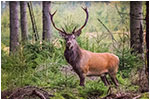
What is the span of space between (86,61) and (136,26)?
48.0 inches

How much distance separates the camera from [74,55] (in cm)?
490

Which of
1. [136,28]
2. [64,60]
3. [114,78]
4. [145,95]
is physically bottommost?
[145,95]

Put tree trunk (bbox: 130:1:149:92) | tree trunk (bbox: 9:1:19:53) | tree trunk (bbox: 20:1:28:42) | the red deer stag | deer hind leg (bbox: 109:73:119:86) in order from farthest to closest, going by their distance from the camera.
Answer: tree trunk (bbox: 20:1:28:42) < tree trunk (bbox: 9:1:19:53) < tree trunk (bbox: 130:1:149:92) < deer hind leg (bbox: 109:73:119:86) < the red deer stag

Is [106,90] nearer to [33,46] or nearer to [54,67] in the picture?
[54,67]

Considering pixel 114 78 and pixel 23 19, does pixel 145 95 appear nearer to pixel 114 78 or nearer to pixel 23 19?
pixel 114 78

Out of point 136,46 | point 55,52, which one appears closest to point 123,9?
point 136,46

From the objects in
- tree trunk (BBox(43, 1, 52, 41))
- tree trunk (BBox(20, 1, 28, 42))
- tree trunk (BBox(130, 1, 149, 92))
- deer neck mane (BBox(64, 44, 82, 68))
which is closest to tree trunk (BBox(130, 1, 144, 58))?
tree trunk (BBox(130, 1, 149, 92))

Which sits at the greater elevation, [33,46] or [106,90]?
[33,46]

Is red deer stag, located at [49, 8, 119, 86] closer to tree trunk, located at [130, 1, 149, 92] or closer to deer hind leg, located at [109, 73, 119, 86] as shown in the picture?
deer hind leg, located at [109, 73, 119, 86]

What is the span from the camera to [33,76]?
5.06 meters

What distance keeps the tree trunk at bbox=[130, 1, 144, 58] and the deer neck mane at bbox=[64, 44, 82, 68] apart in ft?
3.26

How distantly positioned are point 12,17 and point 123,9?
1819 mm

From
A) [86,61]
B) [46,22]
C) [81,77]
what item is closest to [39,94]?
[81,77]

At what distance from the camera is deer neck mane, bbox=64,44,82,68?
4.88 m
